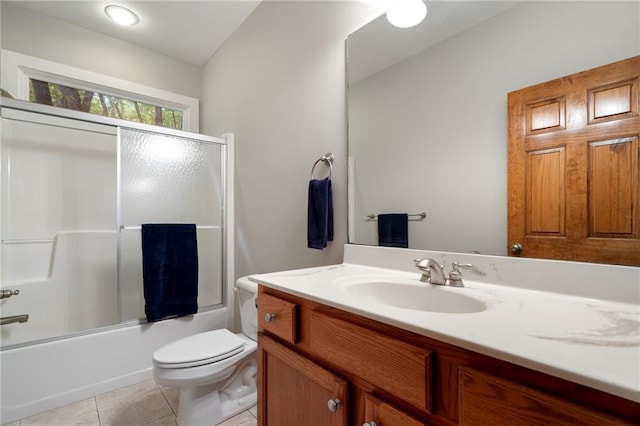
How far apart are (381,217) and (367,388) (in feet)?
2.47

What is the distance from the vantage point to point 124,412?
1554mm

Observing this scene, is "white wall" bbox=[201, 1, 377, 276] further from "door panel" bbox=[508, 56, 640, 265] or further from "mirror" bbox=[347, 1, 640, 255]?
"door panel" bbox=[508, 56, 640, 265]

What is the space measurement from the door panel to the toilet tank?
A: 1302 millimetres

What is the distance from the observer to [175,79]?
2672 mm

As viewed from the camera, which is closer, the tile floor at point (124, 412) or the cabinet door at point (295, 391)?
the cabinet door at point (295, 391)

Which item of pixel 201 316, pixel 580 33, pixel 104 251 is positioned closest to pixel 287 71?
pixel 580 33

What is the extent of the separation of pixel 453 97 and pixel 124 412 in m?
2.27

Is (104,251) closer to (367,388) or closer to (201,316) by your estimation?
(201,316)

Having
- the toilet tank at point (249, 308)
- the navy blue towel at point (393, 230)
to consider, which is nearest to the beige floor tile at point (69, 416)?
the toilet tank at point (249, 308)

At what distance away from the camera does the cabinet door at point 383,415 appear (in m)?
0.59

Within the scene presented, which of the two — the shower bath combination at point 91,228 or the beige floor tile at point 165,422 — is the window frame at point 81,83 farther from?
the beige floor tile at point 165,422

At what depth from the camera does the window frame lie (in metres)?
1.96

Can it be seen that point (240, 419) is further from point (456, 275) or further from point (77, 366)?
point (456, 275)

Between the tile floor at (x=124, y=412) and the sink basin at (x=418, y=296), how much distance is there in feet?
3.51
